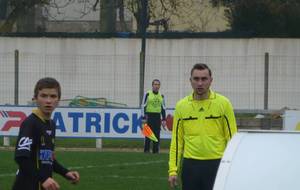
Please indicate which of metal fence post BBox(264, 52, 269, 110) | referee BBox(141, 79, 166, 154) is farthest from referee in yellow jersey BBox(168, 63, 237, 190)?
metal fence post BBox(264, 52, 269, 110)

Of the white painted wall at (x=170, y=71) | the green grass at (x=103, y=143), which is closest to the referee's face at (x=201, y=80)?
the green grass at (x=103, y=143)

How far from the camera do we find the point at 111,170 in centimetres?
1755

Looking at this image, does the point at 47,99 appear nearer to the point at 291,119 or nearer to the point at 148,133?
the point at 148,133

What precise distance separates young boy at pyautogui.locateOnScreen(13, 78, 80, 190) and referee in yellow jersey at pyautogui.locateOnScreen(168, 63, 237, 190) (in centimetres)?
184

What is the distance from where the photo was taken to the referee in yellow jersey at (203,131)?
28.6 feet

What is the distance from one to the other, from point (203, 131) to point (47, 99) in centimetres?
207

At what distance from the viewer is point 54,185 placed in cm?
698

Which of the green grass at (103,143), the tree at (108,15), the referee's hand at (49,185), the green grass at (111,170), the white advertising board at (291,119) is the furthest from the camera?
the tree at (108,15)

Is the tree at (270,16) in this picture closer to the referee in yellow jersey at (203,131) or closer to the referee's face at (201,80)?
the referee in yellow jersey at (203,131)

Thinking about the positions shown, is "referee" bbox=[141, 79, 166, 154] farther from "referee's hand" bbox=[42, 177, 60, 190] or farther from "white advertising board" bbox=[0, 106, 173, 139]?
"referee's hand" bbox=[42, 177, 60, 190]

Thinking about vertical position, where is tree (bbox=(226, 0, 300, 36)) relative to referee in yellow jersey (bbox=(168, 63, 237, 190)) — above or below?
above

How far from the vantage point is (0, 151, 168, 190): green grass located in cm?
1493

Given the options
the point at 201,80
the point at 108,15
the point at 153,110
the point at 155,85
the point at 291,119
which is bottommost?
the point at 291,119

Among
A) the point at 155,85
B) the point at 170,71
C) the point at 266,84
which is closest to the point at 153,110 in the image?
the point at 155,85
